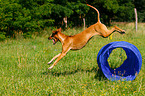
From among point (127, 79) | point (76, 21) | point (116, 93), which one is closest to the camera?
point (116, 93)

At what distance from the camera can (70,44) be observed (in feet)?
18.2

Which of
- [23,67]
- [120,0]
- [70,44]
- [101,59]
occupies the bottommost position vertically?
[23,67]

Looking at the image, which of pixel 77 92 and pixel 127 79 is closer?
pixel 77 92

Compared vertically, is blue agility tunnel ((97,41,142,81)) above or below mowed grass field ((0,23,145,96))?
above

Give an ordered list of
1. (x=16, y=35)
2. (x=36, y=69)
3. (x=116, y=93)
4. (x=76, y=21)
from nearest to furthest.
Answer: (x=116, y=93), (x=36, y=69), (x=16, y=35), (x=76, y=21)

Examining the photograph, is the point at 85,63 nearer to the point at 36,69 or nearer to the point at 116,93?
the point at 36,69

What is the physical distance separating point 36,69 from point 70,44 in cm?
164

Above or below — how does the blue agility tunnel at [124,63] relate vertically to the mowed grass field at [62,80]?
above

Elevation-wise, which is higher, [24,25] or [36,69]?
[24,25]

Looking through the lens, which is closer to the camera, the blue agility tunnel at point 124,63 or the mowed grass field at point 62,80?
the mowed grass field at point 62,80

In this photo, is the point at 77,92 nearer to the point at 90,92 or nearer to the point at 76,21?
the point at 90,92

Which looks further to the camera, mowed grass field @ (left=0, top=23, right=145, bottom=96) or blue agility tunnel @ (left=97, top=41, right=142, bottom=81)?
blue agility tunnel @ (left=97, top=41, right=142, bottom=81)

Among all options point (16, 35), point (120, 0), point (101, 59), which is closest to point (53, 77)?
point (101, 59)

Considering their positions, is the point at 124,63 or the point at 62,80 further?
the point at 124,63
